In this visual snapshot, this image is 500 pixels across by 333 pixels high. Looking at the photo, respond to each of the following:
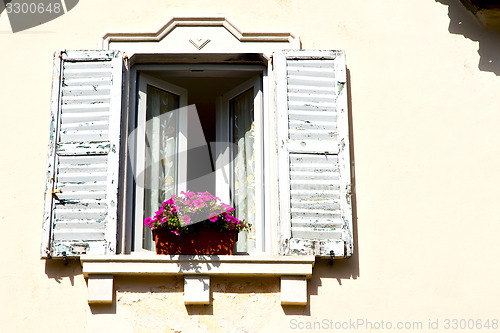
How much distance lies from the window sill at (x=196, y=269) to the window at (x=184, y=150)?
0.45ft

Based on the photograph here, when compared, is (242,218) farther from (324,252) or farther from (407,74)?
(407,74)

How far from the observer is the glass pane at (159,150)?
7.46 metres

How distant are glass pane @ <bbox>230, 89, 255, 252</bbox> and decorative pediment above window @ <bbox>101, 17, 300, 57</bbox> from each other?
0.46 meters

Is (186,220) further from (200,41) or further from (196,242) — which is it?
(200,41)

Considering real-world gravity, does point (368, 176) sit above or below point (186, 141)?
below

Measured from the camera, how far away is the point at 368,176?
7.20 metres

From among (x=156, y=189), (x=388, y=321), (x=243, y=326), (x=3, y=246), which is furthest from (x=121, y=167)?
(x=388, y=321)

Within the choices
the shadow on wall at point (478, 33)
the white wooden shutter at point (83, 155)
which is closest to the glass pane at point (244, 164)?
the white wooden shutter at point (83, 155)

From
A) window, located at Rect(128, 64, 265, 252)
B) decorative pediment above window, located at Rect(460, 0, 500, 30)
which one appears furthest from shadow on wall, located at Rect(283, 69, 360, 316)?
decorative pediment above window, located at Rect(460, 0, 500, 30)

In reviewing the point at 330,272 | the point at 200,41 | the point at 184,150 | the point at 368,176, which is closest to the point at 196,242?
the point at 330,272

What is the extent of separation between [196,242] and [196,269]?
0.71 ft

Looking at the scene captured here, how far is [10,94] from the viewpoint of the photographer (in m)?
7.43

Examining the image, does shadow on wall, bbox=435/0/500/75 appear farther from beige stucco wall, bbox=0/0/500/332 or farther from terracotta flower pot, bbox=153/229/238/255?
terracotta flower pot, bbox=153/229/238/255

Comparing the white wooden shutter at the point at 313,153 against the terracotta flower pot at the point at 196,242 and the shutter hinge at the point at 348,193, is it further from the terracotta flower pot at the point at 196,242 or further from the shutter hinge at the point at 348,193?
the terracotta flower pot at the point at 196,242
